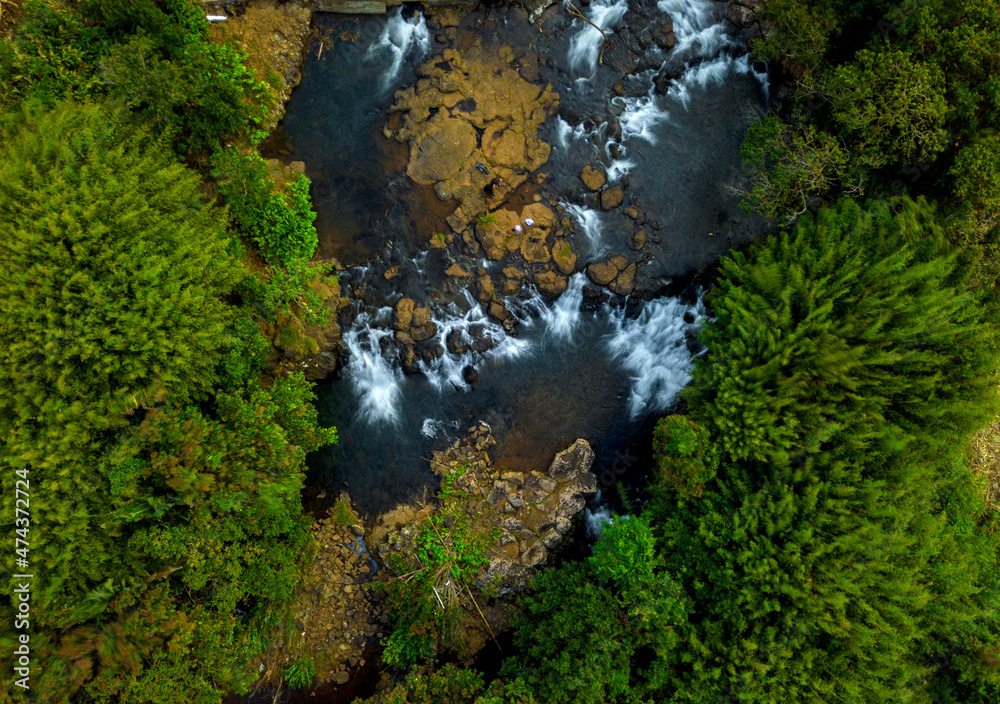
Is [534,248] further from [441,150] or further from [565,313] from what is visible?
[441,150]

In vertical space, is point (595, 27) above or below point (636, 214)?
above

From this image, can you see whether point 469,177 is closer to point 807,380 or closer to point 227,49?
point 227,49

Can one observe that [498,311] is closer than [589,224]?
Yes

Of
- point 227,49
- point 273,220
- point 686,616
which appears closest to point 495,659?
point 686,616

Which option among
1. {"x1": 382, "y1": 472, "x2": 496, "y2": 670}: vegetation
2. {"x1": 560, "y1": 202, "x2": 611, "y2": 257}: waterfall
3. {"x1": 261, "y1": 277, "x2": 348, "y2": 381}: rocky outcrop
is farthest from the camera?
{"x1": 560, "y1": 202, "x2": 611, "y2": 257}: waterfall

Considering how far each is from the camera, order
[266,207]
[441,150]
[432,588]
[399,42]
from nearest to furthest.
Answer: [432,588] → [266,207] → [441,150] → [399,42]

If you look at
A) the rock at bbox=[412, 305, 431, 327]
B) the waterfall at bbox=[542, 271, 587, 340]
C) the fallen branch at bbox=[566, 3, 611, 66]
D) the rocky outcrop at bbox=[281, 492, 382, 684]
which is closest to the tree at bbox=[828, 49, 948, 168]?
the fallen branch at bbox=[566, 3, 611, 66]

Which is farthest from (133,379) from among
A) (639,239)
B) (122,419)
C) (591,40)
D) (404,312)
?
(591,40)

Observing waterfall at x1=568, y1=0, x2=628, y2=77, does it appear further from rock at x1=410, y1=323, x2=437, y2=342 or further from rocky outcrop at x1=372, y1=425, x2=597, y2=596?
rocky outcrop at x1=372, y1=425, x2=597, y2=596
